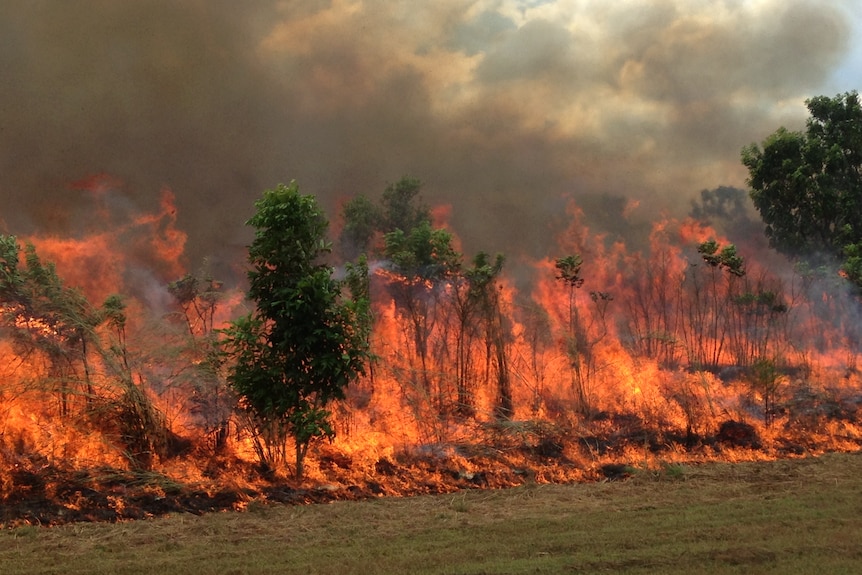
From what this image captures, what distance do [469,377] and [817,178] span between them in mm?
14342

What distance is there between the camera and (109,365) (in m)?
12.2

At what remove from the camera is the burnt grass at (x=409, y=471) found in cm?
1049

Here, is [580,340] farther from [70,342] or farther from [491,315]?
[70,342]

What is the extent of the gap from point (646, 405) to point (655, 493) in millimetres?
6330

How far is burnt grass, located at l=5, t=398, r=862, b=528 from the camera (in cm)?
1049

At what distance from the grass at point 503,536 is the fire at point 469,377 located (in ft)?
4.79

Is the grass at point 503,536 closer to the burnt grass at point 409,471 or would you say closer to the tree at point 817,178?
the burnt grass at point 409,471

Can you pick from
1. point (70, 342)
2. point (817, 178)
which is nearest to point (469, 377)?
point (70, 342)

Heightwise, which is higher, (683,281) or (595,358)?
(683,281)

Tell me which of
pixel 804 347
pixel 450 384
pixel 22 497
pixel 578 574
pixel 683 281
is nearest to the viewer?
pixel 578 574

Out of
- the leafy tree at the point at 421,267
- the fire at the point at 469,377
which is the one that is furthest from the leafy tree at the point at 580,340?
the leafy tree at the point at 421,267

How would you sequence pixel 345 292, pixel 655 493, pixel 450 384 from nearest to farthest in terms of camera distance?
pixel 655 493 → pixel 450 384 → pixel 345 292

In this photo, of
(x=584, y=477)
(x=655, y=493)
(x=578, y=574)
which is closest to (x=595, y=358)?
(x=584, y=477)

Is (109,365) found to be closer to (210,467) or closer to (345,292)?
(210,467)
